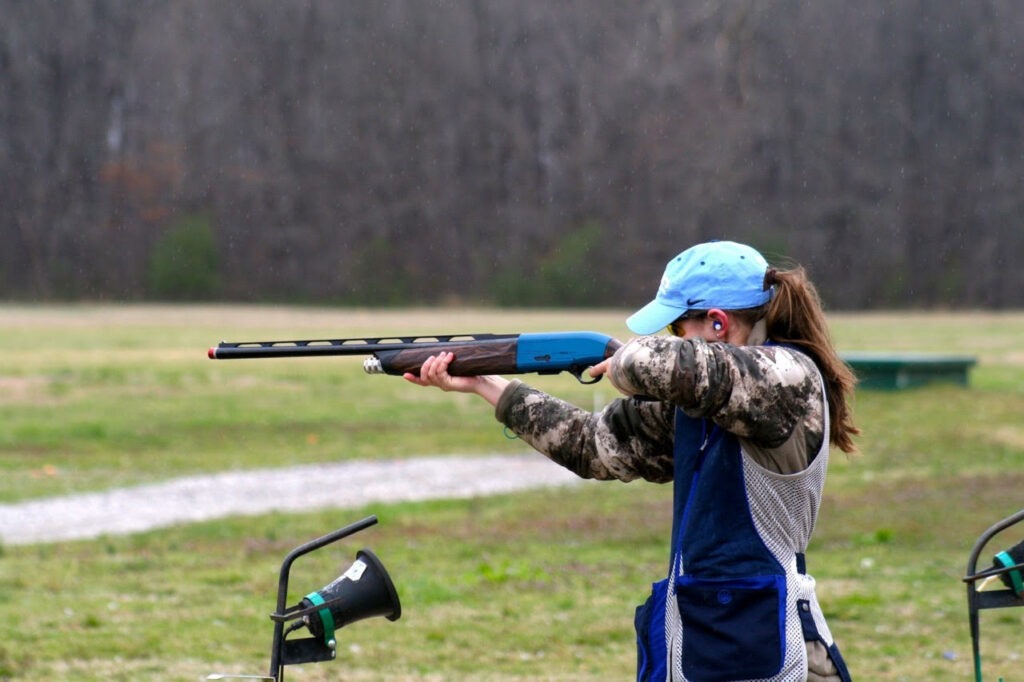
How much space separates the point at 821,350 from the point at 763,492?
445 millimetres

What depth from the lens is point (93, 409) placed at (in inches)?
803

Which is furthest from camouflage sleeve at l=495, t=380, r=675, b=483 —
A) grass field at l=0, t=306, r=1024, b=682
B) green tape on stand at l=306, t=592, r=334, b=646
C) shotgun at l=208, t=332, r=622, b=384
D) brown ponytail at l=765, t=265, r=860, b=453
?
grass field at l=0, t=306, r=1024, b=682

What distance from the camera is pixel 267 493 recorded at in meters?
14.2

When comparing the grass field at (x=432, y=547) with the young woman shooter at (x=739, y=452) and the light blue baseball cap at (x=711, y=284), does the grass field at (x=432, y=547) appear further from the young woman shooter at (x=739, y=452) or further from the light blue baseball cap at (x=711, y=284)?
the light blue baseball cap at (x=711, y=284)

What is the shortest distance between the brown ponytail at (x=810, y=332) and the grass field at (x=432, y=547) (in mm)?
3489

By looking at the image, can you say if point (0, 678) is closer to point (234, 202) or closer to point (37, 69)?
point (234, 202)

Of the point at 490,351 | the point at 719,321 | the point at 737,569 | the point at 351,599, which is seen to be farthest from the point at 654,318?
the point at 351,599

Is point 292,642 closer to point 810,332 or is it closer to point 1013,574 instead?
point 810,332

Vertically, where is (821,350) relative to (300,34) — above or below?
above

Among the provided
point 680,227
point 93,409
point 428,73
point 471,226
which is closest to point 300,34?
point 428,73

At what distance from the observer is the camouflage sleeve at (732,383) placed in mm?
3291

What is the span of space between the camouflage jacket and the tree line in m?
53.0

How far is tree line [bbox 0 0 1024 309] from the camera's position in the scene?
58.3 metres

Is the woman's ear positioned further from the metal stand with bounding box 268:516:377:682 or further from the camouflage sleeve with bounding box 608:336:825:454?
the metal stand with bounding box 268:516:377:682
